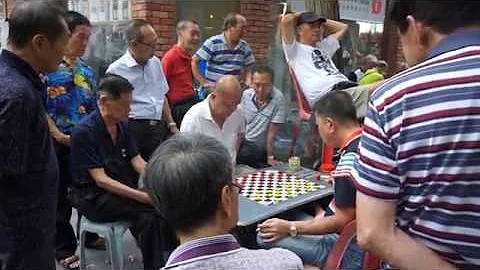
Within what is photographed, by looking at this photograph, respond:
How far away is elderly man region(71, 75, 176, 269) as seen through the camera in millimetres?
2920

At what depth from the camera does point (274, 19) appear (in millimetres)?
6645

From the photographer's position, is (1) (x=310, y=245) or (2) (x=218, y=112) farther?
(2) (x=218, y=112)

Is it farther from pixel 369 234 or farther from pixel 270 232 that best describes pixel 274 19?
pixel 369 234

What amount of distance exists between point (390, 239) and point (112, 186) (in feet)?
7.05

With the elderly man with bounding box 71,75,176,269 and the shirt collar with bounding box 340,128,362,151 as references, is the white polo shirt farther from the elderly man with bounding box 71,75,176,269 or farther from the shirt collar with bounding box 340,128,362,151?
the shirt collar with bounding box 340,128,362,151

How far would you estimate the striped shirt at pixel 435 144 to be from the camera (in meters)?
1.00

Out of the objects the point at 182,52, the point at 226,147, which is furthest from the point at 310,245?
the point at 182,52

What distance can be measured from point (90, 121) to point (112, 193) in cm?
46

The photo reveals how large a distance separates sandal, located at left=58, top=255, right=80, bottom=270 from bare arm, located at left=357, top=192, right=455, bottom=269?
2708 millimetres

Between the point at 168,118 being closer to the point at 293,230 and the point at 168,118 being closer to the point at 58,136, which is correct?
the point at 58,136

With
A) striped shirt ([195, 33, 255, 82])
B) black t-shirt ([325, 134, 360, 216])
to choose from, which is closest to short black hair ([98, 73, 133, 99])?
black t-shirt ([325, 134, 360, 216])

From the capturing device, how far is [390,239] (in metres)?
1.08

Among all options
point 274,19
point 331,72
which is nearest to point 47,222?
point 331,72

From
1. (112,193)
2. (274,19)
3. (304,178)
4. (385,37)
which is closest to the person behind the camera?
(112,193)
